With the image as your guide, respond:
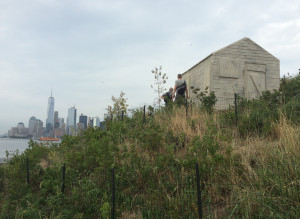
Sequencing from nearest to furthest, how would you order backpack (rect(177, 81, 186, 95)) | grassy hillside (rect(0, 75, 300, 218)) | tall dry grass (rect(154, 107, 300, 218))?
tall dry grass (rect(154, 107, 300, 218)) < grassy hillside (rect(0, 75, 300, 218)) < backpack (rect(177, 81, 186, 95))

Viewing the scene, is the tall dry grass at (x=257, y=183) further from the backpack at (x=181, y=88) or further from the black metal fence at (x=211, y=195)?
the backpack at (x=181, y=88)

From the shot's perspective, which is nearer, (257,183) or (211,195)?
(257,183)

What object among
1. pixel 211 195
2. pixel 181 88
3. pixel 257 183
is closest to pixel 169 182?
pixel 211 195

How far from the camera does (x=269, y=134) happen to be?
237 inches

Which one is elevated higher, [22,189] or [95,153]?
[95,153]

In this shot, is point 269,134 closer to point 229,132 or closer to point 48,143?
point 229,132

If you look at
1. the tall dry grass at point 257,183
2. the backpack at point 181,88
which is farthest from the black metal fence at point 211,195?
the backpack at point 181,88

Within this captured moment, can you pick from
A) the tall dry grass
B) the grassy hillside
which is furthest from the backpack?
the tall dry grass

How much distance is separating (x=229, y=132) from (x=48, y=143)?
5.93 meters

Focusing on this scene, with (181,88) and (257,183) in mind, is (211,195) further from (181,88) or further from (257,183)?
(181,88)

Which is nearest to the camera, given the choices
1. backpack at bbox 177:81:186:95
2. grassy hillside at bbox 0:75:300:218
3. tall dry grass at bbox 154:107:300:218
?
tall dry grass at bbox 154:107:300:218

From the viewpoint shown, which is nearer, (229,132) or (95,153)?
(95,153)

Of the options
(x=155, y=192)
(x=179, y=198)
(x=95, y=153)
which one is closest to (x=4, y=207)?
(x=95, y=153)

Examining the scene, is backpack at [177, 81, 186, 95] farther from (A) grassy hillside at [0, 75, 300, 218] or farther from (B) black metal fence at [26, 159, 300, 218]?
(B) black metal fence at [26, 159, 300, 218]
